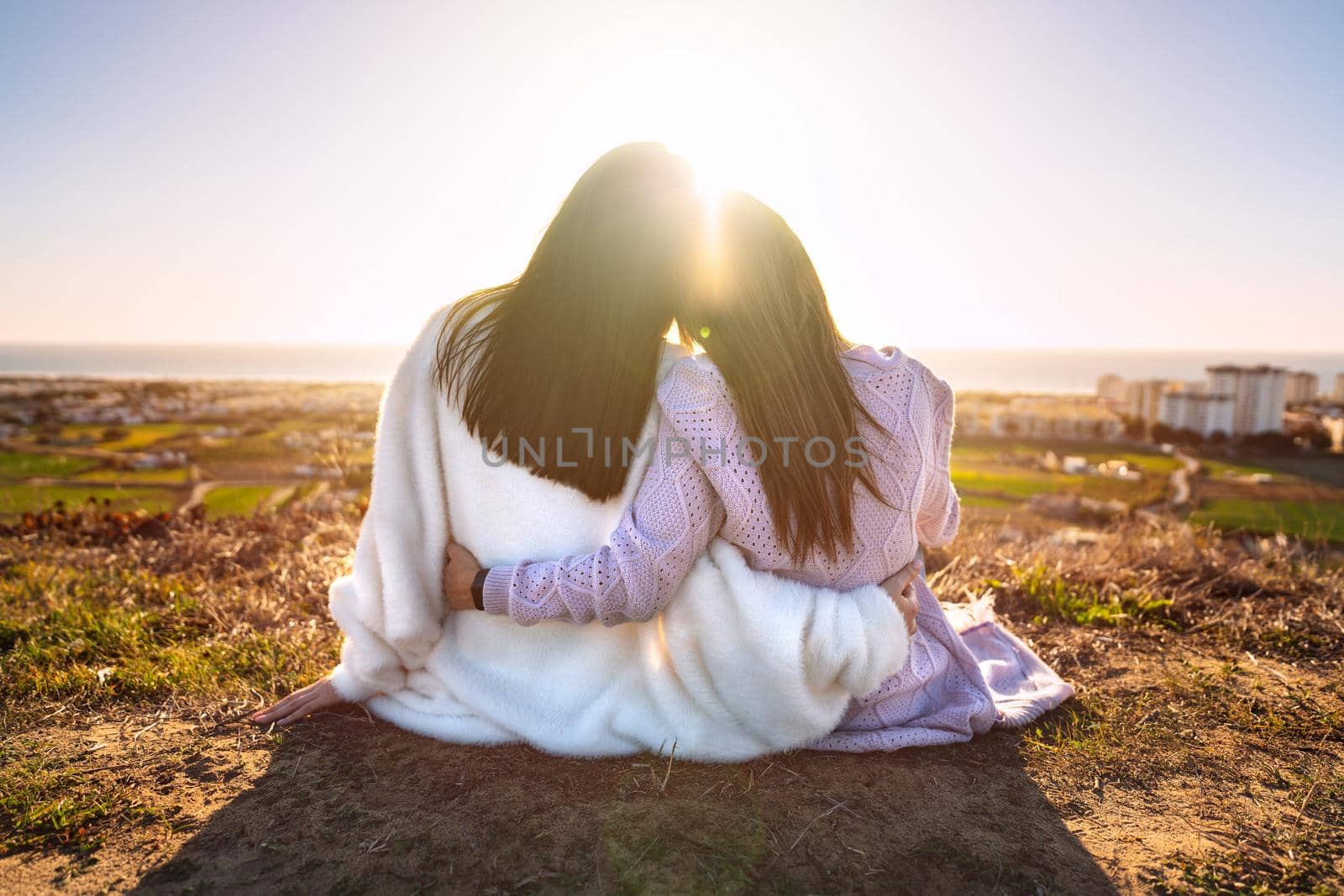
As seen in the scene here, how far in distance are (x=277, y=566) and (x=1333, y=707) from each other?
13.7 feet

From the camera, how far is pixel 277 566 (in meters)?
3.62

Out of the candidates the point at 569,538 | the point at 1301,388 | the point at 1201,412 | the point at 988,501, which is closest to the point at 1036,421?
the point at 1201,412

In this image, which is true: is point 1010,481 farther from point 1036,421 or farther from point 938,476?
point 938,476

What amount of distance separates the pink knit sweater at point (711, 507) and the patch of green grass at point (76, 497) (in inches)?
166

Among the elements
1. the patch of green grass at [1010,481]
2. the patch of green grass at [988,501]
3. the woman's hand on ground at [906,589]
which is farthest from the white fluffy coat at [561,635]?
the patch of green grass at [1010,481]

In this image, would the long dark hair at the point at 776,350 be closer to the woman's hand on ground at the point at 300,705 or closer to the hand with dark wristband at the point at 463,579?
the hand with dark wristband at the point at 463,579

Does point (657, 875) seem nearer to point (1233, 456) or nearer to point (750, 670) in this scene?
point (750, 670)

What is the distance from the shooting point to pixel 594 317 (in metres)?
1.69

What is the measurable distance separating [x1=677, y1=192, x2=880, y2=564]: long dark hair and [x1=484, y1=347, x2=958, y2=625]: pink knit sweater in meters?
0.03

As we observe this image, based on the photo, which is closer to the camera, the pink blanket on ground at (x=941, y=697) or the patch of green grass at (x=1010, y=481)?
the pink blanket on ground at (x=941, y=697)

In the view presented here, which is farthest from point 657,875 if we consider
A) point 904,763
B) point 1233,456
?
point 1233,456

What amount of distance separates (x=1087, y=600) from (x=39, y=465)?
888cm

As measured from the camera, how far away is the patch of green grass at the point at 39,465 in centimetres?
666

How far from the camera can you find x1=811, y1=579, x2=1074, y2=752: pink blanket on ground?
2.03 meters
